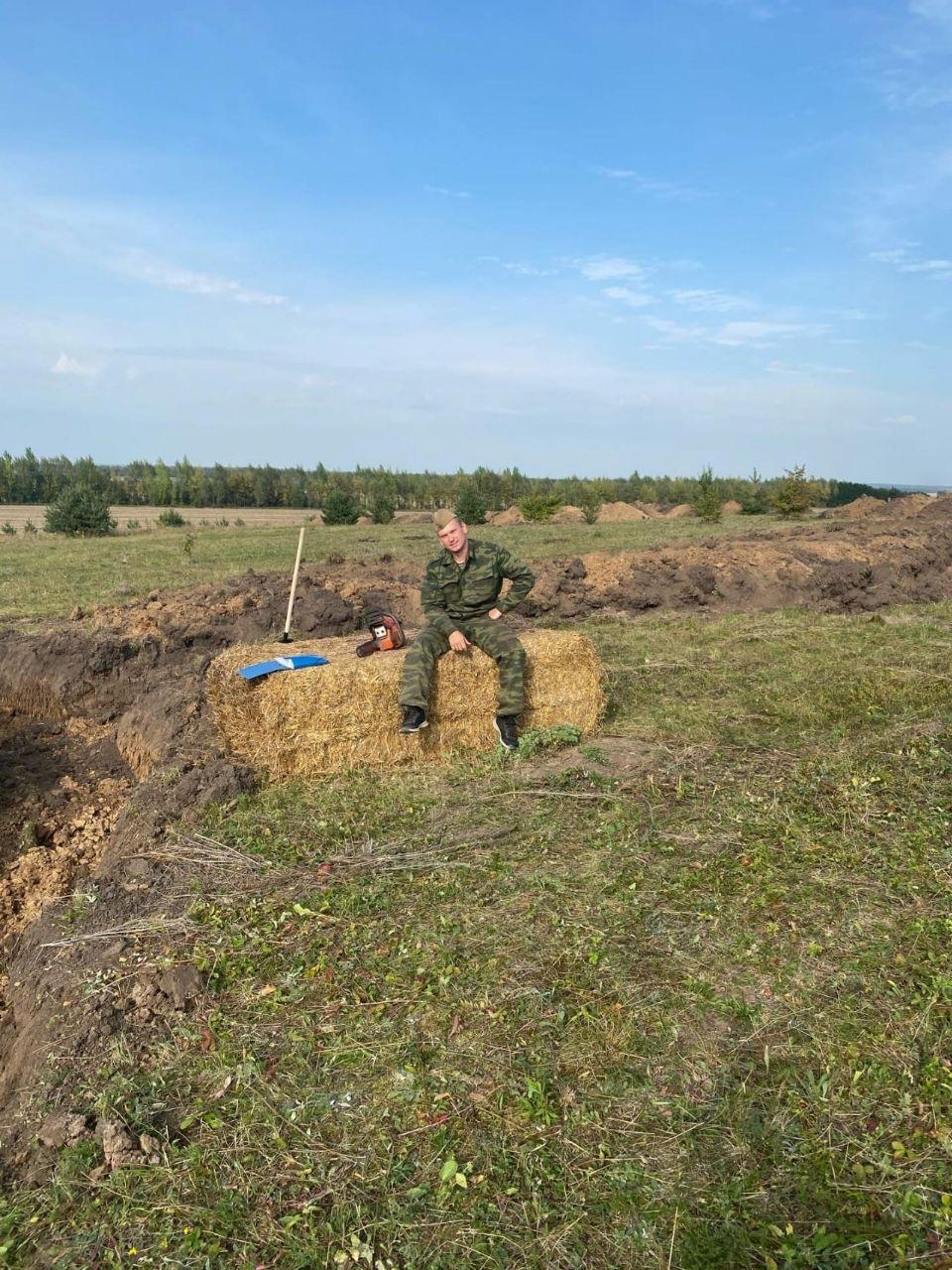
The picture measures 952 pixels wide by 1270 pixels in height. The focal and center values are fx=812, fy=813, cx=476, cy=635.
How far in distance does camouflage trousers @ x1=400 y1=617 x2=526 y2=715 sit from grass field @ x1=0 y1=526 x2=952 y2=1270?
931 millimetres

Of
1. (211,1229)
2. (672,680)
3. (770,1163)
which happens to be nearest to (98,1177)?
(211,1229)

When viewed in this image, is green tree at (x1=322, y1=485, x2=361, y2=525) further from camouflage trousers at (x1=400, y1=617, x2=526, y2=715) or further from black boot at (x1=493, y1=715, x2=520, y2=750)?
black boot at (x1=493, y1=715, x2=520, y2=750)

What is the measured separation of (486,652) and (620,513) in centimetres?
3904

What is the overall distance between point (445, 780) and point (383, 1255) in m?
3.77

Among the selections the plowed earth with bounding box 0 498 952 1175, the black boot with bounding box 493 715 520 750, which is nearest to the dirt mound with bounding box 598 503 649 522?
the plowed earth with bounding box 0 498 952 1175

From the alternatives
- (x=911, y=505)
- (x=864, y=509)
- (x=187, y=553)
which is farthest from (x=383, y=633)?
(x=864, y=509)

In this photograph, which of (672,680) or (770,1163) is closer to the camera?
(770,1163)

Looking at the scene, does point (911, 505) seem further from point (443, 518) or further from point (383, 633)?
point (383, 633)

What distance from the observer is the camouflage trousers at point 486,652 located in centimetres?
640

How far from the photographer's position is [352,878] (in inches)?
184

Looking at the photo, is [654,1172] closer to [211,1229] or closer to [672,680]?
[211,1229]

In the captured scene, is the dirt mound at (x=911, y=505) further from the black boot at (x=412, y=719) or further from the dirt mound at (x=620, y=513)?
the black boot at (x=412, y=719)

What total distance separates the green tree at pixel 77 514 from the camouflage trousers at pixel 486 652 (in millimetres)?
26393

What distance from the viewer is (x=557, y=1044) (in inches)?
131
